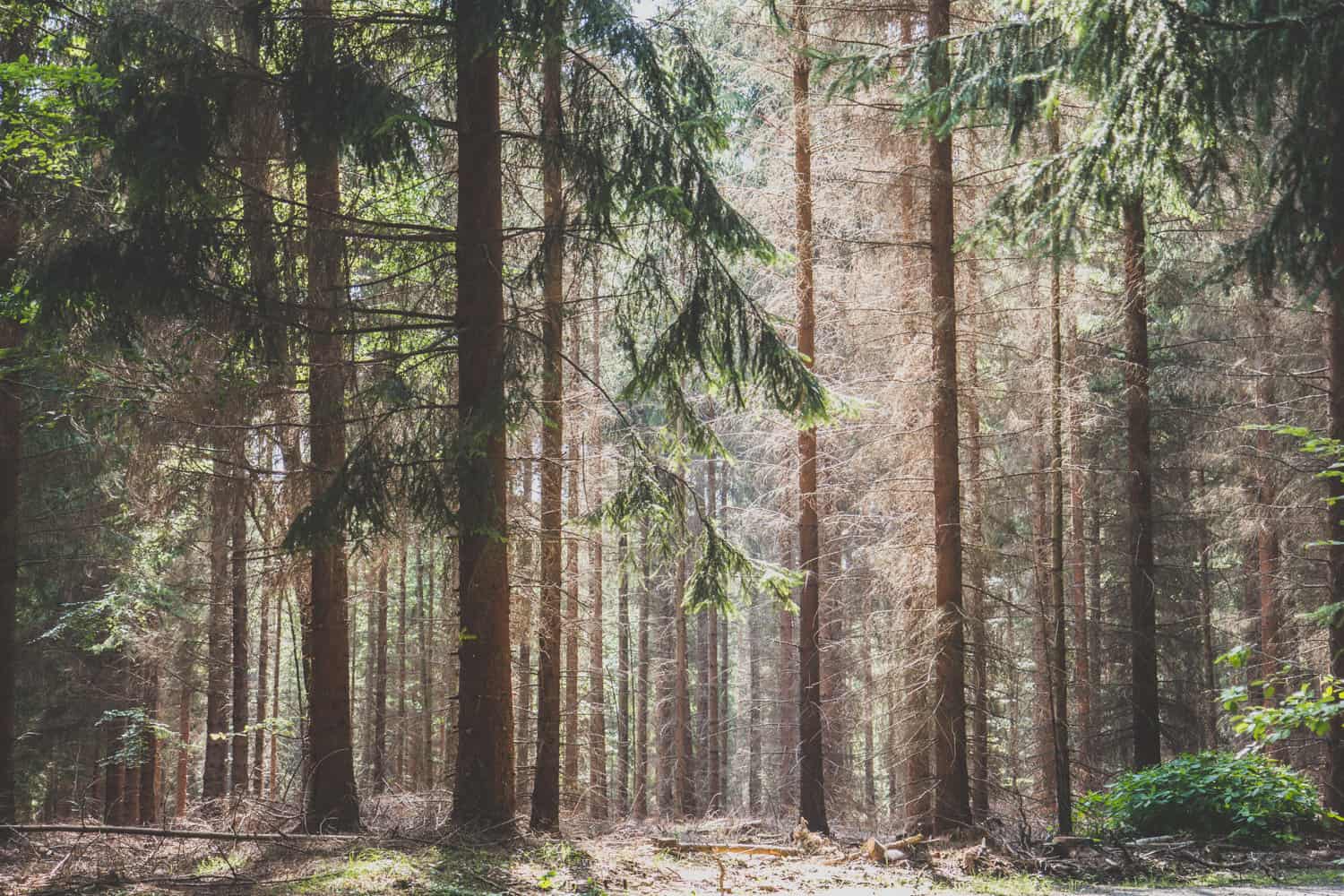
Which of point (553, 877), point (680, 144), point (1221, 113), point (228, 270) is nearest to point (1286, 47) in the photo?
point (1221, 113)

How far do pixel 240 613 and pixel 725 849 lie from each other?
844 cm

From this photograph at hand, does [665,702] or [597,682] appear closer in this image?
[597,682]

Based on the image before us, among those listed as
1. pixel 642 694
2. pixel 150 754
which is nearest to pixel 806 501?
pixel 150 754

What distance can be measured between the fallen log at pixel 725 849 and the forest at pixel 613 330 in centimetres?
185

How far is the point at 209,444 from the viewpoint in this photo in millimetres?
9523

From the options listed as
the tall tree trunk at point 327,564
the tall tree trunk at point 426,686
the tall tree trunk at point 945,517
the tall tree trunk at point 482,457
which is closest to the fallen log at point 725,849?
the tall tree trunk at point 945,517

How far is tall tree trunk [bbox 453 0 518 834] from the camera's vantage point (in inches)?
269

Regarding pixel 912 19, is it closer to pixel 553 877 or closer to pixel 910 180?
pixel 910 180

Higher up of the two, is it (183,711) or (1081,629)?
(1081,629)

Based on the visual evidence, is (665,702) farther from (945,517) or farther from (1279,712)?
(1279,712)

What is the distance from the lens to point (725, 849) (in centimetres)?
923

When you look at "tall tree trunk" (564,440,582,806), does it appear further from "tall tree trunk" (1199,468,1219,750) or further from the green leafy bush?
"tall tree trunk" (1199,468,1219,750)

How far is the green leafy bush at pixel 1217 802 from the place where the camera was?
9180 mm

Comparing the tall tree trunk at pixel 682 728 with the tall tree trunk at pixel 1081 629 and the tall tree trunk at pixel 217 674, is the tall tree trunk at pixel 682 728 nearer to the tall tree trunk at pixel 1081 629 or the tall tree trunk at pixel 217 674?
the tall tree trunk at pixel 1081 629
